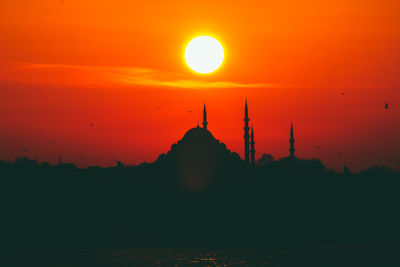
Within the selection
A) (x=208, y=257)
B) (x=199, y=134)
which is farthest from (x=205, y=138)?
(x=208, y=257)

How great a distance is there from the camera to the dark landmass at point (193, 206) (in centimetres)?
9762

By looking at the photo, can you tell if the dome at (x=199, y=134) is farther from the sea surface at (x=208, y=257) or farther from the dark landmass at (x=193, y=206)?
the sea surface at (x=208, y=257)

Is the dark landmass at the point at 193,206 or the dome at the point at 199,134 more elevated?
the dome at the point at 199,134

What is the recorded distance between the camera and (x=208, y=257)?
271ft

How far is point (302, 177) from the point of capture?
111 metres

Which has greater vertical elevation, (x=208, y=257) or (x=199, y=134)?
(x=199, y=134)

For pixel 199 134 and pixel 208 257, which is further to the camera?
pixel 199 134

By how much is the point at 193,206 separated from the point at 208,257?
22715 mm

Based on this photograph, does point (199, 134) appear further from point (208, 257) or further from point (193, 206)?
point (208, 257)

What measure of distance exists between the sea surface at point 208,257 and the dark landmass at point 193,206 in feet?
18.5

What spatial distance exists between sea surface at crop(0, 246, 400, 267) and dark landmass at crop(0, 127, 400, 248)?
564 cm

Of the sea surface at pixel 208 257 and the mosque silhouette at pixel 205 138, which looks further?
the mosque silhouette at pixel 205 138

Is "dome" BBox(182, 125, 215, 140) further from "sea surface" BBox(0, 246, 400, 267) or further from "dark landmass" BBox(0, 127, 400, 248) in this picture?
"sea surface" BBox(0, 246, 400, 267)

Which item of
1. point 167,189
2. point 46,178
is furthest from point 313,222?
point 46,178
